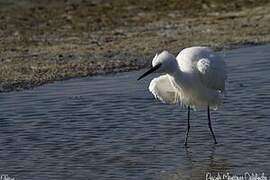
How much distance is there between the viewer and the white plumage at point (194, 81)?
9.32 meters

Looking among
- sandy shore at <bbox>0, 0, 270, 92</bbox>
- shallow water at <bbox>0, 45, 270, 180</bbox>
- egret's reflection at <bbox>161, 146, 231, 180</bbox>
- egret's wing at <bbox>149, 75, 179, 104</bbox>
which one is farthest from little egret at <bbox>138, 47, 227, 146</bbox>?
sandy shore at <bbox>0, 0, 270, 92</bbox>

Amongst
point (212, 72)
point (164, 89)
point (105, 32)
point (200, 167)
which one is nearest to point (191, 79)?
point (212, 72)

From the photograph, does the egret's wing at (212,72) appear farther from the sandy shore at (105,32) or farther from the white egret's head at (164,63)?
the sandy shore at (105,32)

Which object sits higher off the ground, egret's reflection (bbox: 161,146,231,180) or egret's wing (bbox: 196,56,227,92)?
egret's wing (bbox: 196,56,227,92)

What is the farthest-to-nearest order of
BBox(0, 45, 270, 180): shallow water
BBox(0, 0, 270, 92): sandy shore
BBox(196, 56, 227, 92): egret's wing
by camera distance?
BBox(0, 0, 270, 92): sandy shore, BBox(196, 56, 227, 92): egret's wing, BBox(0, 45, 270, 180): shallow water

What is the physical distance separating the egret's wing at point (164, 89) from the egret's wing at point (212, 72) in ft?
1.19

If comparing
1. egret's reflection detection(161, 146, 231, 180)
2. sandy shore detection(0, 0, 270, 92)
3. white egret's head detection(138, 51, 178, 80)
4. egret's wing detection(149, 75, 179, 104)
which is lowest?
egret's reflection detection(161, 146, 231, 180)

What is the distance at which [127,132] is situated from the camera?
959 cm

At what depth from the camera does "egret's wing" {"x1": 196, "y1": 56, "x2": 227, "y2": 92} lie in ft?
30.6

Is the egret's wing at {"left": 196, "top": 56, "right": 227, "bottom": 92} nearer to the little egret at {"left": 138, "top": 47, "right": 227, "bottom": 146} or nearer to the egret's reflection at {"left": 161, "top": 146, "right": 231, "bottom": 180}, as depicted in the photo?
the little egret at {"left": 138, "top": 47, "right": 227, "bottom": 146}

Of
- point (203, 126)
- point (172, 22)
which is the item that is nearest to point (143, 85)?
point (203, 126)

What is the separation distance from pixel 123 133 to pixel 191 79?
0.90m

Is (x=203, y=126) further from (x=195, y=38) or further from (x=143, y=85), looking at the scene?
(x=195, y=38)

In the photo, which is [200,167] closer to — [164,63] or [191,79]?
[164,63]
